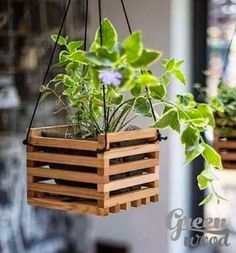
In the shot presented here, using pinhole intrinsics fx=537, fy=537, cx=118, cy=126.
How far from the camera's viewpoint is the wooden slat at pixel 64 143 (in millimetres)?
1344

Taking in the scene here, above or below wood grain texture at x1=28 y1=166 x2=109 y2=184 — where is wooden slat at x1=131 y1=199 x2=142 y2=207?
below

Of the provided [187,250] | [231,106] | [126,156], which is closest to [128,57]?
[126,156]

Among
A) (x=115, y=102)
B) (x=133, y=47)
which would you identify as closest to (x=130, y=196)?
(x=115, y=102)

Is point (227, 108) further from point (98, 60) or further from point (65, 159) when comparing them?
point (98, 60)

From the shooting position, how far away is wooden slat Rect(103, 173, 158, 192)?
1.34 meters

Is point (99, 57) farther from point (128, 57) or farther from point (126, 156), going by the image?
point (126, 156)

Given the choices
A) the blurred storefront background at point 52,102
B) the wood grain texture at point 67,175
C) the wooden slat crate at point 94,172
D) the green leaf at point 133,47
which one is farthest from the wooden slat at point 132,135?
the blurred storefront background at point 52,102

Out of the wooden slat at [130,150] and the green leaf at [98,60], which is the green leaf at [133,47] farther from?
the wooden slat at [130,150]

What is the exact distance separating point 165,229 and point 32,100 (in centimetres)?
110

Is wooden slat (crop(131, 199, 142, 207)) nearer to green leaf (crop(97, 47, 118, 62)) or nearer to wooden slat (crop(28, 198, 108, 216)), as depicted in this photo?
wooden slat (crop(28, 198, 108, 216))

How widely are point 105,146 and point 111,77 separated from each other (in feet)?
0.87

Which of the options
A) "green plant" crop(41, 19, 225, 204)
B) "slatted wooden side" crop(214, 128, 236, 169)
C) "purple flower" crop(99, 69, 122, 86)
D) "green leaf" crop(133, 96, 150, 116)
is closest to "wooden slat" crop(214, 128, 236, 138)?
"slatted wooden side" crop(214, 128, 236, 169)

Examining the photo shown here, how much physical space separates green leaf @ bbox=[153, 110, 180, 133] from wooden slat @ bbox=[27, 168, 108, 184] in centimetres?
22

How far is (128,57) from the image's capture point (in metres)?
1.08
